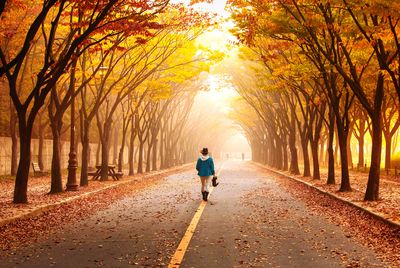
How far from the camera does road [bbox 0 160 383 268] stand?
7188mm

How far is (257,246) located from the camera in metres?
8.28

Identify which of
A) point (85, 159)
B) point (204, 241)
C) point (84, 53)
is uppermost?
point (84, 53)

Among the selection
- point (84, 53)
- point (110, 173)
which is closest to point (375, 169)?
point (84, 53)

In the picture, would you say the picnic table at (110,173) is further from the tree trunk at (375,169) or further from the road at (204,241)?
the tree trunk at (375,169)

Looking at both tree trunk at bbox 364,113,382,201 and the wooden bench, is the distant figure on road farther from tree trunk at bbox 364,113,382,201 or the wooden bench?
the wooden bench

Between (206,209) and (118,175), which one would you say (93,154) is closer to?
(118,175)

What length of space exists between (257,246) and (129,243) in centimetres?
218

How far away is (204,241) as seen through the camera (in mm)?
8695

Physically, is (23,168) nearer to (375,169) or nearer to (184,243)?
(184,243)

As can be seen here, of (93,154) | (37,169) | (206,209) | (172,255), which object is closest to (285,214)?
(206,209)

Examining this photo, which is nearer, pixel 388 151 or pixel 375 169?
pixel 375 169

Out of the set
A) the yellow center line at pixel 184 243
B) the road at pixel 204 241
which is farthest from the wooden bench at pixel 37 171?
the yellow center line at pixel 184 243

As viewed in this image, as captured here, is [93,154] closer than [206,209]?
No

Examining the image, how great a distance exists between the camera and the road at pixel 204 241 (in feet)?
23.6
